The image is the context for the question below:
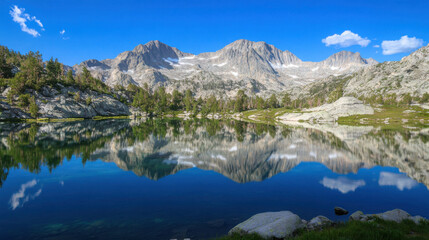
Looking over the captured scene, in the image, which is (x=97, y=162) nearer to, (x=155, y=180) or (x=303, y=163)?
(x=155, y=180)

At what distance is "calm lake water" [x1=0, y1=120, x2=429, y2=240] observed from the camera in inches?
677

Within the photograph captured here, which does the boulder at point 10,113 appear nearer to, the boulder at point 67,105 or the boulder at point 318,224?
the boulder at point 67,105

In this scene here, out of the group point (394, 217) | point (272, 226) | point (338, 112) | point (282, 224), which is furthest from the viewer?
point (338, 112)

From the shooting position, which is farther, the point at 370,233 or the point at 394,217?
the point at 394,217

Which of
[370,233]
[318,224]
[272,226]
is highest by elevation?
[370,233]

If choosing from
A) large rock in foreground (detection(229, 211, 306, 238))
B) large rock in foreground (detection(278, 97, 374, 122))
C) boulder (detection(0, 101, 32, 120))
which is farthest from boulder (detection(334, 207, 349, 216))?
boulder (detection(0, 101, 32, 120))

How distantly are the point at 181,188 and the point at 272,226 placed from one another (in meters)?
15.2

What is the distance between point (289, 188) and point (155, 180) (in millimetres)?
16978

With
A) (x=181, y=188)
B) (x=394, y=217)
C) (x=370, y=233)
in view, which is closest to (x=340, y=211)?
(x=394, y=217)

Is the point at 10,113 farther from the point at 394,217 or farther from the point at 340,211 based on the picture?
the point at 394,217

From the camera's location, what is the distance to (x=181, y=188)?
1042 inches

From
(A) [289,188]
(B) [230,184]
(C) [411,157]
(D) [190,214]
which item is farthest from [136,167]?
(C) [411,157]

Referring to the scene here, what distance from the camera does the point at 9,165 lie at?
33.1 m

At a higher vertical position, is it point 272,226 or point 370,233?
point 370,233
